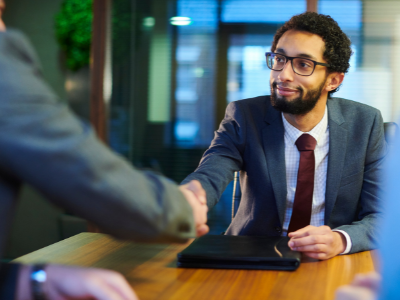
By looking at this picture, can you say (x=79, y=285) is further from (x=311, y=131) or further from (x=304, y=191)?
(x=311, y=131)

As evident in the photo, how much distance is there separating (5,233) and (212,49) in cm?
293

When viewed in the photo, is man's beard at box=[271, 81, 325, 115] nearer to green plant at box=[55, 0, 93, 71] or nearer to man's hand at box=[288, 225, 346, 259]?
man's hand at box=[288, 225, 346, 259]

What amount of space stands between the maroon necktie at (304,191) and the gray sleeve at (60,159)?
1129mm

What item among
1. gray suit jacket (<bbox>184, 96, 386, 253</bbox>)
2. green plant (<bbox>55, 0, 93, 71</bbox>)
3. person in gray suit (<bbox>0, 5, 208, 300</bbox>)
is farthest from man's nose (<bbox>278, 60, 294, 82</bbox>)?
green plant (<bbox>55, 0, 93, 71</bbox>)

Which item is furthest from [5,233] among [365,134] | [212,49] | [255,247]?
[212,49]

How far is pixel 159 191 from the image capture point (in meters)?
0.72

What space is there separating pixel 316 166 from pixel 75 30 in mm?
3025

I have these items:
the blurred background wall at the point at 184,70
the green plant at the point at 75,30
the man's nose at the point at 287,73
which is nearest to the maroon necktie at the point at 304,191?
the man's nose at the point at 287,73

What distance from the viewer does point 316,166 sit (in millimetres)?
1790

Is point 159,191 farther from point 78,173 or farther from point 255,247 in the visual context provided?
point 255,247

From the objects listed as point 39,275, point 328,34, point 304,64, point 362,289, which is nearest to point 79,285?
point 39,275

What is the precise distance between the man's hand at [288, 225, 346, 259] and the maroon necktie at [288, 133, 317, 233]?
18.1 inches

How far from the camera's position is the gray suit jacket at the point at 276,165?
1705mm

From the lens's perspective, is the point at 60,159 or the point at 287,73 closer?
the point at 60,159
